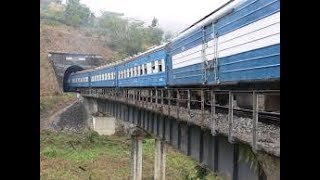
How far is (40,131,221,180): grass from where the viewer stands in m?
28.0

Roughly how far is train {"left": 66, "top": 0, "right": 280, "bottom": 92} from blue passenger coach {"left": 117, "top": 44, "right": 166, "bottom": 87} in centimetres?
5

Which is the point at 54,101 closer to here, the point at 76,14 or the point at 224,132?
the point at 224,132

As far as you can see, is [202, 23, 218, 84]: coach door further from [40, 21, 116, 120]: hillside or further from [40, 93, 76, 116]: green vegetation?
[40, 93, 76, 116]: green vegetation

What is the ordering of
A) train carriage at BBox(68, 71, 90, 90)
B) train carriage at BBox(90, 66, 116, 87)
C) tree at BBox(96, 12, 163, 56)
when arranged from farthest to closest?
tree at BBox(96, 12, 163, 56), train carriage at BBox(68, 71, 90, 90), train carriage at BBox(90, 66, 116, 87)

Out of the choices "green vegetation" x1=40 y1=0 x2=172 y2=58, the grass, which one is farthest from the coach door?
"green vegetation" x1=40 y1=0 x2=172 y2=58

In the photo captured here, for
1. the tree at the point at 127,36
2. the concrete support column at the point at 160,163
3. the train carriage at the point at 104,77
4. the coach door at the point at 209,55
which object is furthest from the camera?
the tree at the point at 127,36

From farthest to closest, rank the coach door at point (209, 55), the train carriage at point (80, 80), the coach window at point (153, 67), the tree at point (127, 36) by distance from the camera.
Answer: the tree at point (127, 36), the train carriage at point (80, 80), the coach window at point (153, 67), the coach door at point (209, 55)

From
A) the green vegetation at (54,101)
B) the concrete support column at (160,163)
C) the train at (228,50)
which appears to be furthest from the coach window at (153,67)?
the green vegetation at (54,101)

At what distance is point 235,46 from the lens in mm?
9008

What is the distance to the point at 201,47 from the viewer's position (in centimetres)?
1152

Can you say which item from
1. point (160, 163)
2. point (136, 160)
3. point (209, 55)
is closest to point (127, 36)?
point (136, 160)

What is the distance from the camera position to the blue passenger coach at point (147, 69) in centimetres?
1725

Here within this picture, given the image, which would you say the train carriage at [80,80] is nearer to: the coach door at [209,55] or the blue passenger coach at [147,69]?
the blue passenger coach at [147,69]
